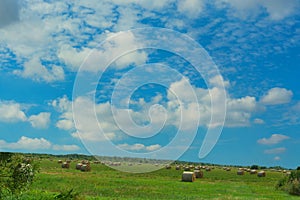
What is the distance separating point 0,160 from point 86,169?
40526 mm

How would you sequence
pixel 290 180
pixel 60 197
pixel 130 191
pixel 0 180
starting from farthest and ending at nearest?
pixel 290 180
pixel 130 191
pixel 60 197
pixel 0 180

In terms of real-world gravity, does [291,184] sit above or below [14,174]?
above

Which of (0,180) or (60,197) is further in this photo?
(60,197)

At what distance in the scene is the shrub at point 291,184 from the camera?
38719mm

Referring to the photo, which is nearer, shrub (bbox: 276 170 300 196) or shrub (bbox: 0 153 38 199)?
shrub (bbox: 0 153 38 199)

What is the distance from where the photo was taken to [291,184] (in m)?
40.0

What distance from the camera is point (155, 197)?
29.3 meters

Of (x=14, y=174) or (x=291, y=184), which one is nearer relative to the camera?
(x=14, y=174)

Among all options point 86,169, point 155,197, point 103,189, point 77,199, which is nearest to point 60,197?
point 77,199

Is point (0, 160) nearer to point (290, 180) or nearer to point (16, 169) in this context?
point (16, 169)

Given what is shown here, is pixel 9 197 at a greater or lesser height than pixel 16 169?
lesser

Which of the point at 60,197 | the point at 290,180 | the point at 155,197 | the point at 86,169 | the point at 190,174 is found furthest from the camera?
the point at 86,169

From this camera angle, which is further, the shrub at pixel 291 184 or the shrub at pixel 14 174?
the shrub at pixel 291 184

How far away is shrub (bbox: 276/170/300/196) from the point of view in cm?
3872
